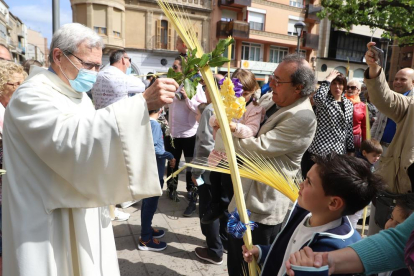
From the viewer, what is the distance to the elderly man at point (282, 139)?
1872 mm

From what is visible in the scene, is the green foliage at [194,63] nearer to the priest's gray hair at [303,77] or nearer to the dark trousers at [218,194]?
the priest's gray hair at [303,77]

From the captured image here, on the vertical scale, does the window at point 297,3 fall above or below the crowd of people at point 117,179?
above

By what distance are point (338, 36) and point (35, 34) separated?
7848cm

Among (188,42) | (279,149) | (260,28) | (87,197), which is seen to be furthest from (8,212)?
(260,28)

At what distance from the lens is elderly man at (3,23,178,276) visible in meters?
1.35

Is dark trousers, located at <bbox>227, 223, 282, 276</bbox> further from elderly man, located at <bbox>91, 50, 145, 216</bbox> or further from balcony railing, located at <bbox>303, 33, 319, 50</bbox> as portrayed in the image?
balcony railing, located at <bbox>303, 33, 319, 50</bbox>

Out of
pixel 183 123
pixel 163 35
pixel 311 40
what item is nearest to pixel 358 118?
pixel 183 123

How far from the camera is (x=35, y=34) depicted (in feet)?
255

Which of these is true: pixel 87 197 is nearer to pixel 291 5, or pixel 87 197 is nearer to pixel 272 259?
pixel 272 259

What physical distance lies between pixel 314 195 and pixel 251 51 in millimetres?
24347

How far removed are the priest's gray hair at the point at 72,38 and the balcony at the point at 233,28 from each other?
21808 mm

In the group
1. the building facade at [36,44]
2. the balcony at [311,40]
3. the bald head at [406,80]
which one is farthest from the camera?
the building facade at [36,44]

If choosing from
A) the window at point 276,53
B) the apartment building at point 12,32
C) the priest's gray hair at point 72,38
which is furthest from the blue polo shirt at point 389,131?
the apartment building at point 12,32

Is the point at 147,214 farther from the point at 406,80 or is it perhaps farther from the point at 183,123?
the point at 406,80
